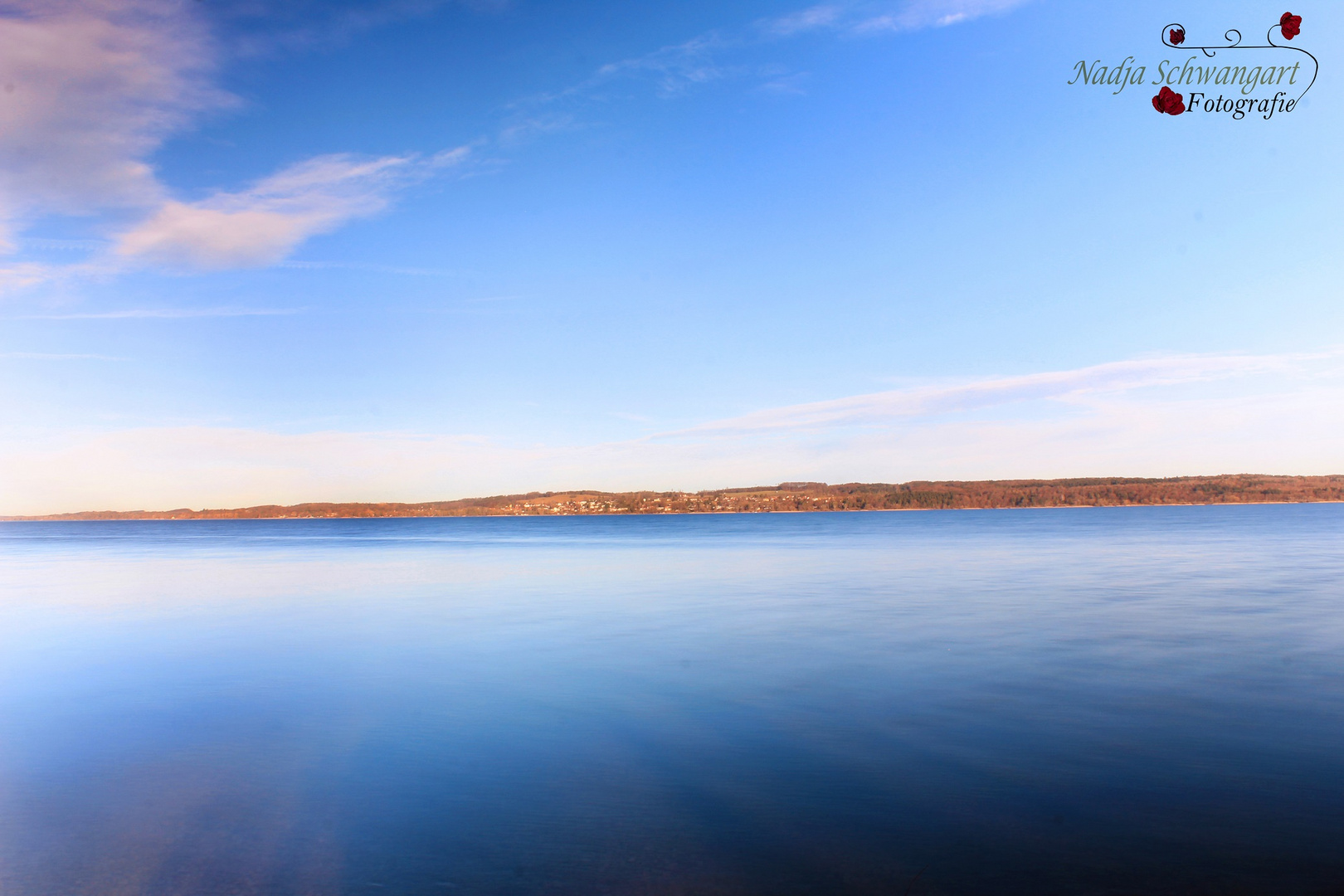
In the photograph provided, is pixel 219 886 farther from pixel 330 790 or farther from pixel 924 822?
pixel 924 822

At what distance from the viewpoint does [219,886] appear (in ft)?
18.0

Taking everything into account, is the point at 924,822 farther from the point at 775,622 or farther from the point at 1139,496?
the point at 1139,496

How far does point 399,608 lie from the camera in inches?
885

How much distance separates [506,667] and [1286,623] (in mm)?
15947

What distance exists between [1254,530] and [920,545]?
104 ft

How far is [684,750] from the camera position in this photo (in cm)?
870

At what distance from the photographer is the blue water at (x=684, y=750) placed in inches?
226

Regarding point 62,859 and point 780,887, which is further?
point 62,859

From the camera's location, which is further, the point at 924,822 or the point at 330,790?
the point at 330,790

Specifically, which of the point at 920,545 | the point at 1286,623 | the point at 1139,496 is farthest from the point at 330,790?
the point at 1139,496

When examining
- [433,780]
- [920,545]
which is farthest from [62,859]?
[920,545]

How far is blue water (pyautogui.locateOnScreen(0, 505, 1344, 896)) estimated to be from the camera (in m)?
5.75

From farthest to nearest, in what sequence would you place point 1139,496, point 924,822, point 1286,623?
point 1139,496, point 1286,623, point 924,822

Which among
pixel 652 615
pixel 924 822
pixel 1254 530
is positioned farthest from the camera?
pixel 1254 530
